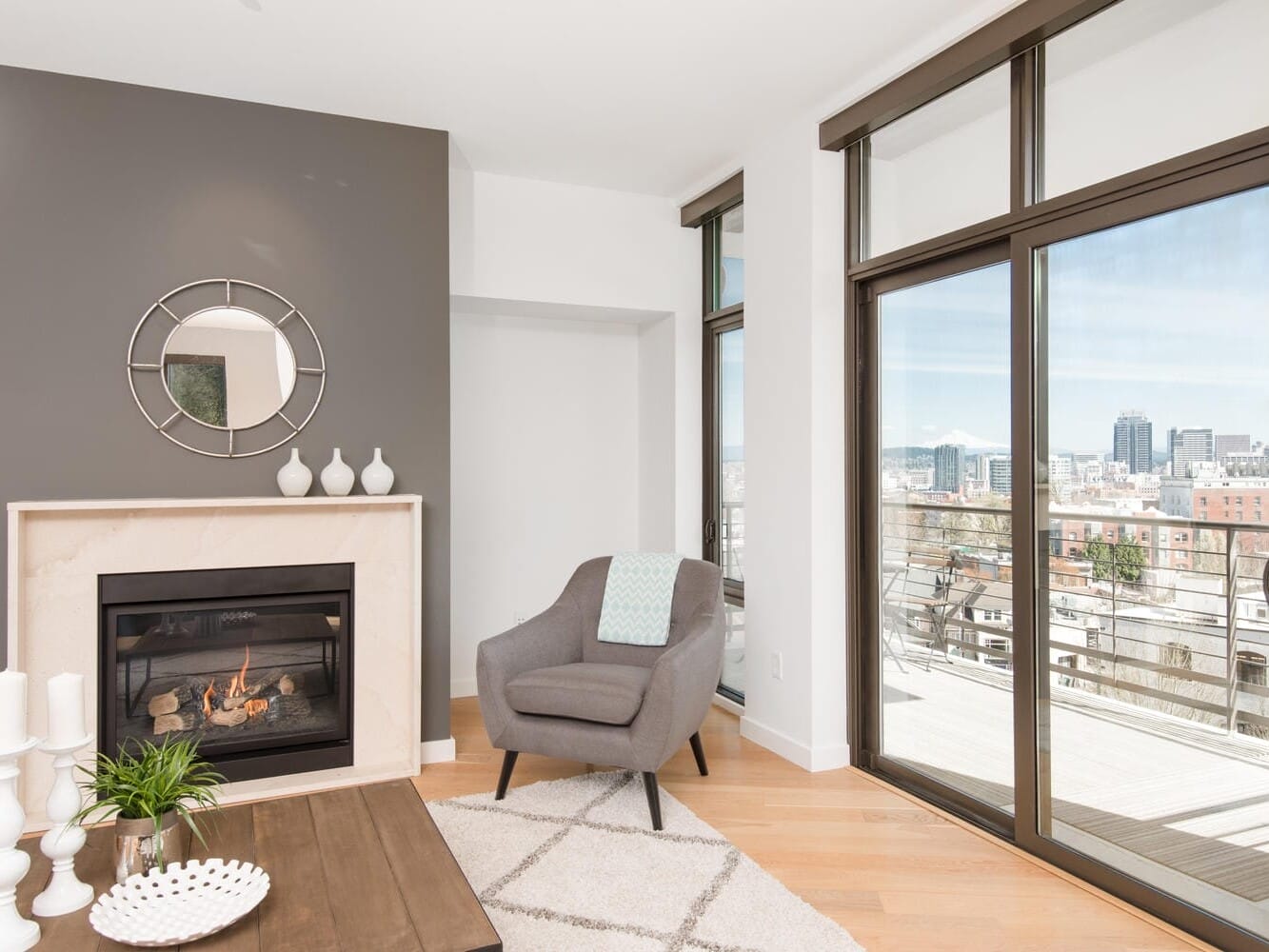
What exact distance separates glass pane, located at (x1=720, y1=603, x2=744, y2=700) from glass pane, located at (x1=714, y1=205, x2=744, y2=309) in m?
1.63

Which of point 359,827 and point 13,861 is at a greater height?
point 13,861

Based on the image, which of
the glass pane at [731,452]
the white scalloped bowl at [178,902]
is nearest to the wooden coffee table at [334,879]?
the white scalloped bowl at [178,902]

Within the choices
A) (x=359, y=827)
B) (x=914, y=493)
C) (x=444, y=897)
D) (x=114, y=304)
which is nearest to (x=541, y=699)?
(x=359, y=827)

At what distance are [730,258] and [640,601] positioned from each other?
6.45 feet

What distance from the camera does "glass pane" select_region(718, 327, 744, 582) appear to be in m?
4.50

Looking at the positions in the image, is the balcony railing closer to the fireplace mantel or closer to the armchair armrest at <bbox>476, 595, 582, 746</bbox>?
the armchair armrest at <bbox>476, 595, 582, 746</bbox>

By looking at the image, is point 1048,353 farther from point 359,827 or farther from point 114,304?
point 114,304

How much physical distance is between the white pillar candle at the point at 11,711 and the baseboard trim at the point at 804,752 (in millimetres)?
2744

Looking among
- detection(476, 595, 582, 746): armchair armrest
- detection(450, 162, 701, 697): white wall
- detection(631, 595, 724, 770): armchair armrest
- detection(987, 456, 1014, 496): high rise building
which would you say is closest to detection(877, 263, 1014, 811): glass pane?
detection(987, 456, 1014, 496): high rise building

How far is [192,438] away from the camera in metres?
3.36

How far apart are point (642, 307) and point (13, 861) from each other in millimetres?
3617

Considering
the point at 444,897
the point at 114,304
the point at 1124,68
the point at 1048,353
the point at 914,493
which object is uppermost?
the point at 1124,68

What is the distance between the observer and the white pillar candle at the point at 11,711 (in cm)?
162

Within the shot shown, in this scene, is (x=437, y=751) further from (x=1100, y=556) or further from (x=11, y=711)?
(x=1100, y=556)
